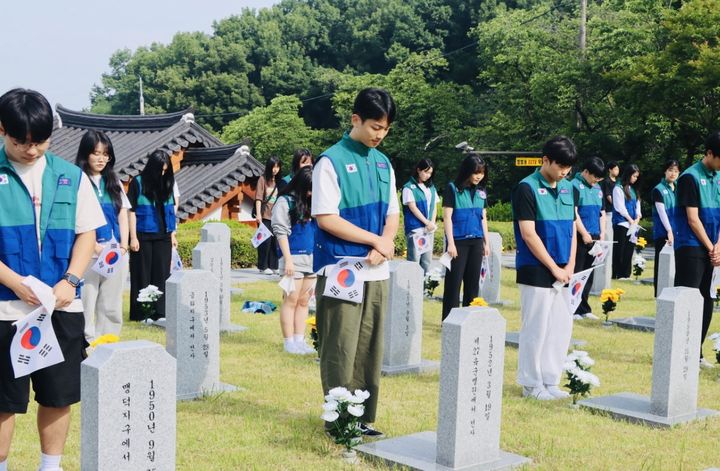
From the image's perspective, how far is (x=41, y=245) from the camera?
153 inches

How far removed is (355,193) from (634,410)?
9.70 ft

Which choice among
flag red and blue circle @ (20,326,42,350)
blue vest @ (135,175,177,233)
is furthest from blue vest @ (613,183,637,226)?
flag red and blue circle @ (20,326,42,350)

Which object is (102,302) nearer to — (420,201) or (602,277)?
(420,201)

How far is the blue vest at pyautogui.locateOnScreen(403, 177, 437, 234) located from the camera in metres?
12.1

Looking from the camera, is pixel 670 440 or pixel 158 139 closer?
pixel 670 440

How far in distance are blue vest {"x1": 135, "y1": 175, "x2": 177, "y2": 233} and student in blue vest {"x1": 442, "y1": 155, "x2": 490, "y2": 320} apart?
3272mm

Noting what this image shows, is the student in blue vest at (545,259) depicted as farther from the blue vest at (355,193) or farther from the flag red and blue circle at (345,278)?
the flag red and blue circle at (345,278)

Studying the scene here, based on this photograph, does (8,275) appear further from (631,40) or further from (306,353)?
(631,40)

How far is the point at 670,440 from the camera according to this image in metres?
5.65

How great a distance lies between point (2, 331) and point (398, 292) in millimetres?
4517

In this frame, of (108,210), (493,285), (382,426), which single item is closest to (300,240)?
(108,210)

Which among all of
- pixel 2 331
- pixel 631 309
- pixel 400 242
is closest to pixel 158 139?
pixel 400 242

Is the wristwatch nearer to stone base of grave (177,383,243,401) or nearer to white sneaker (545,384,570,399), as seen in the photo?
stone base of grave (177,383,243,401)

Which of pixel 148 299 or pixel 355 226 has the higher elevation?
pixel 355 226
